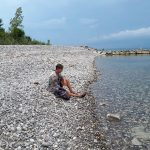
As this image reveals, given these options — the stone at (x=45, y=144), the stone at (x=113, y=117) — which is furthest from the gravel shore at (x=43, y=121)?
the stone at (x=113, y=117)

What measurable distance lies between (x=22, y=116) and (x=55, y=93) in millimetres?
5124

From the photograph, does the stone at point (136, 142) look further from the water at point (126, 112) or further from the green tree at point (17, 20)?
the green tree at point (17, 20)

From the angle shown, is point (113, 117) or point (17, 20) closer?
point (113, 117)

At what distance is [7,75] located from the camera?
91.2 ft

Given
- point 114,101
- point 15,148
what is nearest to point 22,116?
point 15,148

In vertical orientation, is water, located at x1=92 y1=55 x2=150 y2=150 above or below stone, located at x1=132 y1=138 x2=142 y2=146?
above

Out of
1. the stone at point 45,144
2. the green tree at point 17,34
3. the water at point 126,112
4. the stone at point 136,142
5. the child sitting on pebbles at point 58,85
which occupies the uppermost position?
the green tree at point 17,34

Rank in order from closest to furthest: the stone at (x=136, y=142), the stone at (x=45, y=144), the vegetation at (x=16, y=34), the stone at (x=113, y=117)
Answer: the stone at (x=45, y=144) → the stone at (x=136, y=142) → the stone at (x=113, y=117) → the vegetation at (x=16, y=34)

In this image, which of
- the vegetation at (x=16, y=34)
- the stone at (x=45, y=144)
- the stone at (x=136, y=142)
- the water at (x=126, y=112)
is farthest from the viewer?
the vegetation at (x=16, y=34)

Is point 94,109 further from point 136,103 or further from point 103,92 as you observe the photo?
point 103,92

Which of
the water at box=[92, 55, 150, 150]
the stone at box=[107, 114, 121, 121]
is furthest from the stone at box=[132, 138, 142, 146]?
the stone at box=[107, 114, 121, 121]

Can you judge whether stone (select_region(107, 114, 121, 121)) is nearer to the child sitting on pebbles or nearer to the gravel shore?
the gravel shore

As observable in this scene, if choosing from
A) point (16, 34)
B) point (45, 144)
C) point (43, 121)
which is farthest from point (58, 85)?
point (16, 34)

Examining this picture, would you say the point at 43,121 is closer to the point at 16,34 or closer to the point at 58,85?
the point at 58,85
